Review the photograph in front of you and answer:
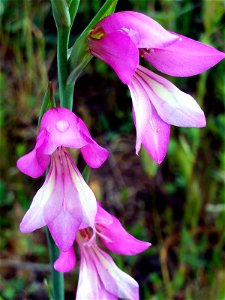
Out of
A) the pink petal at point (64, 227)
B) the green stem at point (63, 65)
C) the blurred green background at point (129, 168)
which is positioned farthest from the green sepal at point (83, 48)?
the blurred green background at point (129, 168)

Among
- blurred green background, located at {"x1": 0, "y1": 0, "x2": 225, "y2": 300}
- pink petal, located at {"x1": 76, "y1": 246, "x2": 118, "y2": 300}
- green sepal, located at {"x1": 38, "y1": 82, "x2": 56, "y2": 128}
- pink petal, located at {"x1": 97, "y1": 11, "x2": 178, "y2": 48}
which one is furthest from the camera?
blurred green background, located at {"x1": 0, "y1": 0, "x2": 225, "y2": 300}

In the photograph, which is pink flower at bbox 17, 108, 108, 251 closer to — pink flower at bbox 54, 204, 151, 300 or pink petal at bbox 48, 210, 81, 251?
pink petal at bbox 48, 210, 81, 251

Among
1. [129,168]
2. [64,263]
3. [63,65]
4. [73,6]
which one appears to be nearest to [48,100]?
[63,65]

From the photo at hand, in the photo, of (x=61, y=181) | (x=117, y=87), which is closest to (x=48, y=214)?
(x=61, y=181)

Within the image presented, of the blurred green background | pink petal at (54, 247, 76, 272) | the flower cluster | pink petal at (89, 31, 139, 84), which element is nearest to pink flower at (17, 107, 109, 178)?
the flower cluster

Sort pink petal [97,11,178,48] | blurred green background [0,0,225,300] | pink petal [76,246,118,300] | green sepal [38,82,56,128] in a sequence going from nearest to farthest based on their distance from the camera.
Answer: pink petal [97,11,178,48] → green sepal [38,82,56,128] → pink petal [76,246,118,300] → blurred green background [0,0,225,300]

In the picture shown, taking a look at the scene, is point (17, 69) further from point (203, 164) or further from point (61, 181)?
point (61, 181)

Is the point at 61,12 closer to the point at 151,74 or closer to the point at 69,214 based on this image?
the point at 151,74
